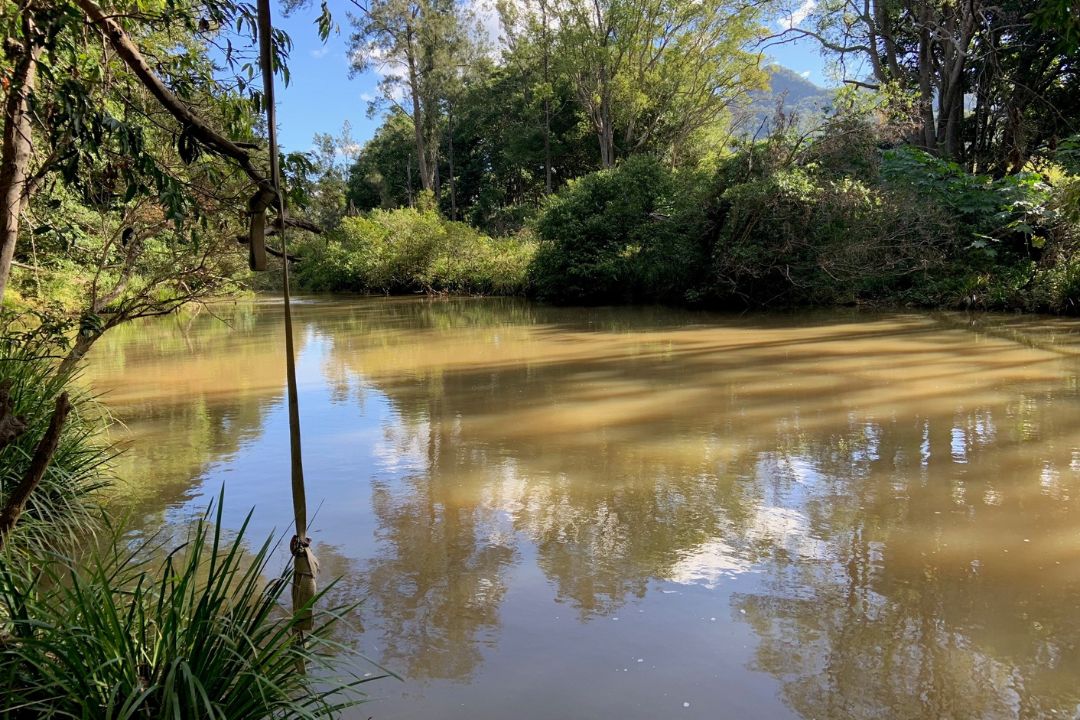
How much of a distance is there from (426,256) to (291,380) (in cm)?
2809

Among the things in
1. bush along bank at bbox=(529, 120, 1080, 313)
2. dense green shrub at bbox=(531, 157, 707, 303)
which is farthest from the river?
dense green shrub at bbox=(531, 157, 707, 303)

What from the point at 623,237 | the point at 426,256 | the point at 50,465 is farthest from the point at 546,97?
the point at 50,465

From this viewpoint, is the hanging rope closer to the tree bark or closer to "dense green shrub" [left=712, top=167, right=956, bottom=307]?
the tree bark

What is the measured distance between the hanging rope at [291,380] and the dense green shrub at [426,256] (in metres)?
23.6

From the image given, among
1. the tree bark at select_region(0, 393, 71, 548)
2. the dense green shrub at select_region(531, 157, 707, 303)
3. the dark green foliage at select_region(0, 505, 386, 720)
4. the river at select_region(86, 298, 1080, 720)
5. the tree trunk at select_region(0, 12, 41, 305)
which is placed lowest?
the river at select_region(86, 298, 1080, 720)

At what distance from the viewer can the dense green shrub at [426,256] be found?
27203 millimetres

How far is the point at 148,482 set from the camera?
595cm

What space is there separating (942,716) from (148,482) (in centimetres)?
565

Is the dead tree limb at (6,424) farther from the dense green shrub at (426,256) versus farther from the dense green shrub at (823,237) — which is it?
the dense green shrub at (426,256)

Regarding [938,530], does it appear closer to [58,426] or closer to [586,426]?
[586,426]

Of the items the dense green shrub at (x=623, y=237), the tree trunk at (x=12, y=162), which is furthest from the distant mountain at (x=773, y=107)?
the tree trunk at (x=12, y=162)

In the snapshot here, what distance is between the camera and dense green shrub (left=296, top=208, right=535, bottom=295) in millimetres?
27203

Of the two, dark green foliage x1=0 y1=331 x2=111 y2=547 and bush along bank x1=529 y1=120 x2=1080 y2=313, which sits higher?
bush along bank x1=529 y1=120 x2=1080 y2=313

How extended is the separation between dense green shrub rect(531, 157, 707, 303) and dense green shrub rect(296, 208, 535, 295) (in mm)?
3246
